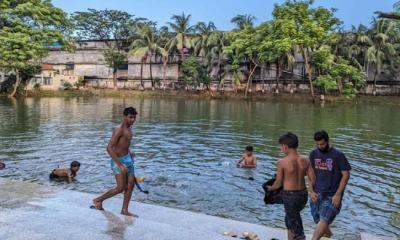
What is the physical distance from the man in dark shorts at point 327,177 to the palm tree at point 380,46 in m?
56.0

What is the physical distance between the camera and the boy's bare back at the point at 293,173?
244 inches

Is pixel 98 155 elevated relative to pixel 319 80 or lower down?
lower down

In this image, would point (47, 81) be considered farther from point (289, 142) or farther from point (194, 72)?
point (289, 142)

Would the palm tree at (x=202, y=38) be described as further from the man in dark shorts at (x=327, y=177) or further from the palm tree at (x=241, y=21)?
the man in dark shorts at (x=327, y=177)

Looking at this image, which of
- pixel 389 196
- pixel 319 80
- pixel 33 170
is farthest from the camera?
pixel 319 80

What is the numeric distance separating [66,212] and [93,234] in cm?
132

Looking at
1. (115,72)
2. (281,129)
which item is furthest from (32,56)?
(281,129)

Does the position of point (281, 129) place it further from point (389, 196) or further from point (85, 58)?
point (85, 58)

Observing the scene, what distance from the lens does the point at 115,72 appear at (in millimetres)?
71875

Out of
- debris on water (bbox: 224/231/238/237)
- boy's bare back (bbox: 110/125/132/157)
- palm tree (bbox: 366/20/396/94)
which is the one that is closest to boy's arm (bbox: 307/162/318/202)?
debris on water (bbox: 224/231/238/237)

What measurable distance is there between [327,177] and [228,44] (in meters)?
61.6

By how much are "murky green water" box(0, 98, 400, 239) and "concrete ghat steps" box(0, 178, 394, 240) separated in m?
2.07

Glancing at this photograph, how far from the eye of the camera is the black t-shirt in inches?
253

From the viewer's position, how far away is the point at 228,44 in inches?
2630
